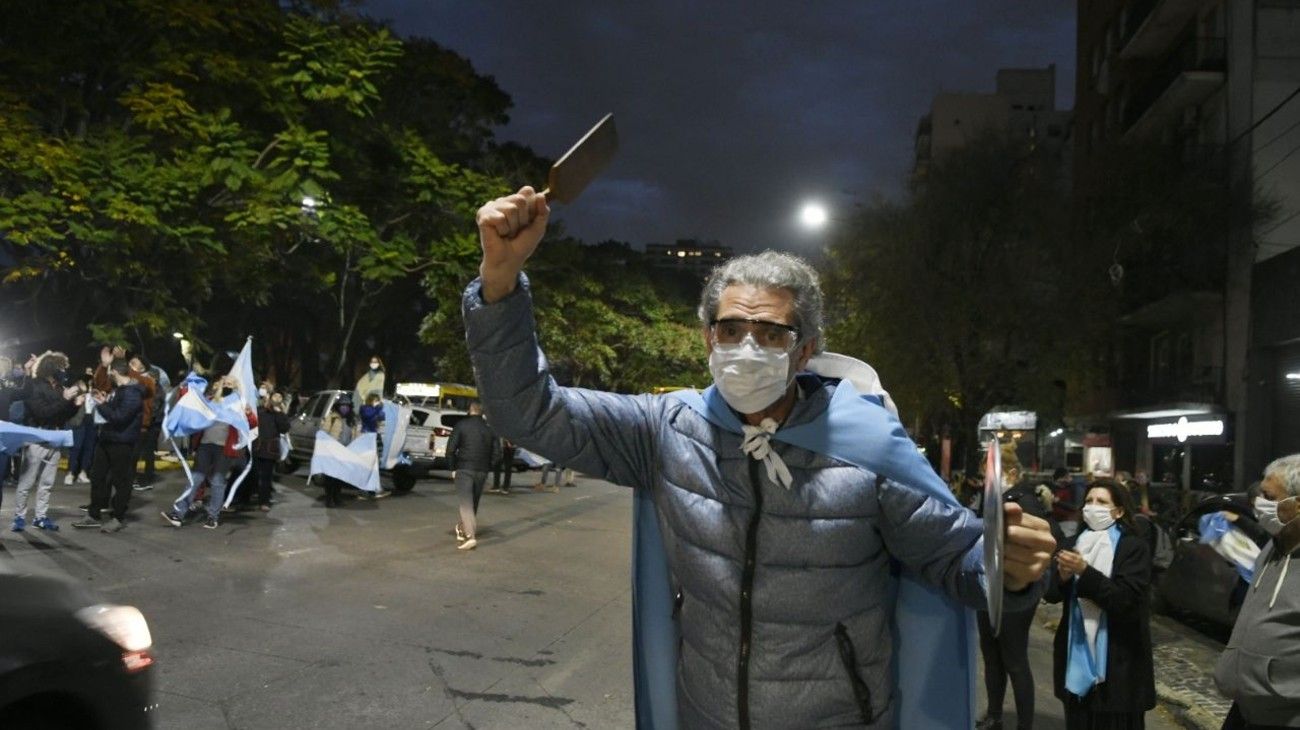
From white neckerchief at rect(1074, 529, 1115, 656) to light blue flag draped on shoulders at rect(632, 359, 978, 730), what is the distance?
287 cm

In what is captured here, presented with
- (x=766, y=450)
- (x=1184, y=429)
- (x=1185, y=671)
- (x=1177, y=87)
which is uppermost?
(x=1177, y=87)

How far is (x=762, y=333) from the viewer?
258 centimetres

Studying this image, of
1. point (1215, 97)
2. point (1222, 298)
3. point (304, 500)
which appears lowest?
point (304, 500)

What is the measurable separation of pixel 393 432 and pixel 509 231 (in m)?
16.9

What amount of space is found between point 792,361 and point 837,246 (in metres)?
28.9

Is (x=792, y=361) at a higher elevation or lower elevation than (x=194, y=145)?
lower

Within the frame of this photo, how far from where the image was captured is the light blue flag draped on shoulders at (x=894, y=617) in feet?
8.26

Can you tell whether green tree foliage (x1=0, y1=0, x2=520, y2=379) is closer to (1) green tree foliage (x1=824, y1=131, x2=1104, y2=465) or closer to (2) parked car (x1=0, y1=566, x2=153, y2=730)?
(1) green tree foliage (x1=824, y1=131, x2=1104, y2=465)

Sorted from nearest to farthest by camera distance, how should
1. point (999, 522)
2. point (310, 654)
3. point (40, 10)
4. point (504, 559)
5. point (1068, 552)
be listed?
1. point (999, 522)
2. point (1068, 552)
3. point (310, 654)
4. point (504, 559)
5. point (40, 10)

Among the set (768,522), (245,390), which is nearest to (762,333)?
(768,522)

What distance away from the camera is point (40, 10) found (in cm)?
1631

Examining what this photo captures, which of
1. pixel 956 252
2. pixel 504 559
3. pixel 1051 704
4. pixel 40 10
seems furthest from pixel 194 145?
pixel 956 252

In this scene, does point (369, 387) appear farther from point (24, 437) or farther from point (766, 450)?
point (766, 450)

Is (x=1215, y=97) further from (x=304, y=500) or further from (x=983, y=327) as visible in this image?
(x=304, y=500)
